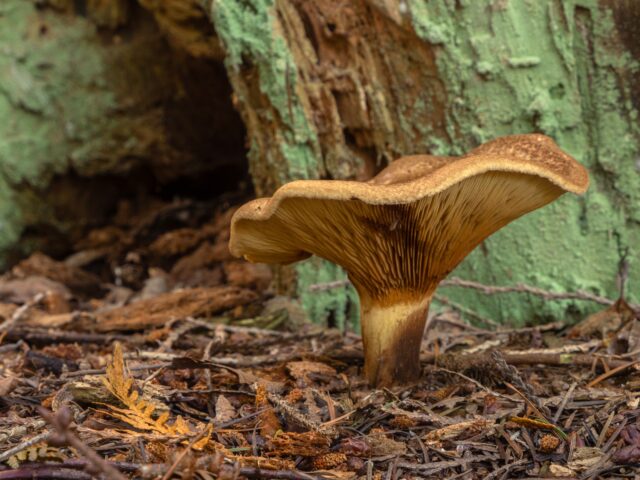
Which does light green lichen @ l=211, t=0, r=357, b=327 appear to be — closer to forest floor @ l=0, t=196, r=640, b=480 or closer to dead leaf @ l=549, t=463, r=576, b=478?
forest floor @ l=0, t=196, r=640, b=480

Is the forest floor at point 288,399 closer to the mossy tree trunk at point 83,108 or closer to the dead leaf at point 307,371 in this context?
the dead leaf at point 307,371

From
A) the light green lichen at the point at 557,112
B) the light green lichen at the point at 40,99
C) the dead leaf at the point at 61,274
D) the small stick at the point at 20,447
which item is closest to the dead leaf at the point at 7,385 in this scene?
the small stick at the point at 20,447

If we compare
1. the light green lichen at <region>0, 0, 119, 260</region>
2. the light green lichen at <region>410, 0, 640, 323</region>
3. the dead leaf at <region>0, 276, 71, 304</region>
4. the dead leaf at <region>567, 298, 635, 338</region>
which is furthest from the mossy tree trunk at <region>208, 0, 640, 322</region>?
the light green lichen at <region>0, 0, 119, 260</region>

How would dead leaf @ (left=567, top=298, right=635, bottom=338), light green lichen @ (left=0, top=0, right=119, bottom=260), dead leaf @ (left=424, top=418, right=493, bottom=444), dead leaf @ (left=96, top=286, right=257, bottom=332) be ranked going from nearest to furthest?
dead leaf @ (left=424, top=418, right=493, bottom=444), dead leaf @ (left=567, top=298, right=635, bottom=338), dead leaf @ (left=96, top=286, right=257, bottom=332), light green lichen @ (left=0, top=0, right=119, bottom=260)

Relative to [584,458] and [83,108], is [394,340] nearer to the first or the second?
[584,458]

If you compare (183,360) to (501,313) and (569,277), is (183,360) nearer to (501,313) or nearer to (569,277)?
(501,313)

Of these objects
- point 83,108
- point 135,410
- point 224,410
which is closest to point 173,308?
point 224,410
